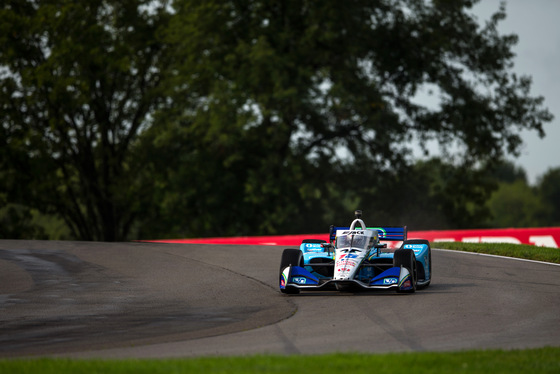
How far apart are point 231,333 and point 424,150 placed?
33721mm

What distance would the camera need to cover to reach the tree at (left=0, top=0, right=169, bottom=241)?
137 ft

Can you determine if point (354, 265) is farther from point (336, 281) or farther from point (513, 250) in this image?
point (513, 250)

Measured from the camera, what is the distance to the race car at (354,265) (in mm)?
14094

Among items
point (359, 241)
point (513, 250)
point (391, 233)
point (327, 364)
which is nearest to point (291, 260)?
point (359, 241)

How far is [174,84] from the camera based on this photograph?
40656mm

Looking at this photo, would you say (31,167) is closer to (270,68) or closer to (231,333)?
(270,68)

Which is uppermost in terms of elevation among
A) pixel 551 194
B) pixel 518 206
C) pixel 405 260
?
pixel 551 194

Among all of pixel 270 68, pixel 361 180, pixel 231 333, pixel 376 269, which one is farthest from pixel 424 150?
pixel 231 333

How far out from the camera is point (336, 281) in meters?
13.9

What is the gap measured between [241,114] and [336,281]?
2400 centimetres

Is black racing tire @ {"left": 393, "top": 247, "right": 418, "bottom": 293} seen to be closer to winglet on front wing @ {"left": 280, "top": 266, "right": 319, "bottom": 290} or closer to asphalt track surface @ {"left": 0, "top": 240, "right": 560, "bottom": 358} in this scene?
asphalt track surface @ {"left": 0, "top": 240, "right": 560, "bottom": 358}

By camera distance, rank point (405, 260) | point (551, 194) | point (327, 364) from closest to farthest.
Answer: point (327, 364), point (405, 260), point (551, 194)

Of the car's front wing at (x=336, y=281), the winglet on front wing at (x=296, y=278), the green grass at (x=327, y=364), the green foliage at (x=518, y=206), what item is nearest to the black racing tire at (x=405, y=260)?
the car's front wing at (x=336, y=281)

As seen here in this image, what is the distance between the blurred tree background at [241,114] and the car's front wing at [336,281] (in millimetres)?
22770
